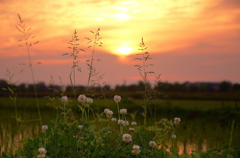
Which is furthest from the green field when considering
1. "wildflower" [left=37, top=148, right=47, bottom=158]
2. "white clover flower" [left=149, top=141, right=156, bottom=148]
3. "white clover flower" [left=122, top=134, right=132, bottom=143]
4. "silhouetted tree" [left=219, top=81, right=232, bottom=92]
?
"silhouetted tree" [left=219, top=81, right=232, bottom=92]

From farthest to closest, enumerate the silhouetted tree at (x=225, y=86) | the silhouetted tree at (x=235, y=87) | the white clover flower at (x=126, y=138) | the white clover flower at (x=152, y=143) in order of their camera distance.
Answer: the silhouetted tree at (x=225, y=86) < the silhouetted tree at (x=235, y=87) < the white clover flower at (x=152, y=143) < the white clover flower at (x=126, y=138)

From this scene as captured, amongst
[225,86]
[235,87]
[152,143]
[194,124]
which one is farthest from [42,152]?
[225,86]

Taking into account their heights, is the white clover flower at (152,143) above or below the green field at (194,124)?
above

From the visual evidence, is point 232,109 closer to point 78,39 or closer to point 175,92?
point 78,39

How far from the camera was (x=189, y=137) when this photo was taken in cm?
729

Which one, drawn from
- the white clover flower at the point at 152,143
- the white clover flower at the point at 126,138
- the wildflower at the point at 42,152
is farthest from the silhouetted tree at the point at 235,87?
the wildflower at the point at 42,152

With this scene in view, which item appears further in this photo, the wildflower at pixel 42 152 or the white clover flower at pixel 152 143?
the white clover flower at pixel 152 143

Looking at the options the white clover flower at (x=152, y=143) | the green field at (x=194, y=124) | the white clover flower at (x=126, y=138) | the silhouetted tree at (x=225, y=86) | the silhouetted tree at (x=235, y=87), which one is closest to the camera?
the white clover flower at (x=126, y=138)

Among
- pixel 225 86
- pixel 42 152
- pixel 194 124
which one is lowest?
pixel 194 124

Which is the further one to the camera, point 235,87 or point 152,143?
point 235,87

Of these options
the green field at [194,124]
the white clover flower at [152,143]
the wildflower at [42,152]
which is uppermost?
the wildflower at [42,152]

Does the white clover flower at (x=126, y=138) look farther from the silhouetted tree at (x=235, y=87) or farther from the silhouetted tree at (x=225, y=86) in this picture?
the silhouetted tree at (x=225, y=86)

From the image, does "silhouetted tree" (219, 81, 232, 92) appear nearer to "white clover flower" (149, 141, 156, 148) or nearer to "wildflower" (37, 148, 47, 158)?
A: "white clover flower" (149, 141, 156, 148)

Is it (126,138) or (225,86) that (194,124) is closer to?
(126,138)
